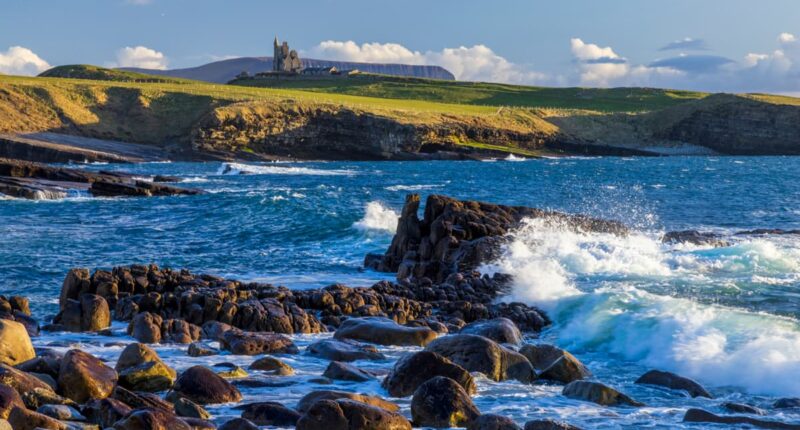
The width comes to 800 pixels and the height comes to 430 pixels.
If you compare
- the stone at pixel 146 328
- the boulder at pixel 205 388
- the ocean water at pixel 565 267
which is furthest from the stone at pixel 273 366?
the stone at pixel 146 328

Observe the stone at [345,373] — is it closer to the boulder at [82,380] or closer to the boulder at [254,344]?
the boulder at [254,344]

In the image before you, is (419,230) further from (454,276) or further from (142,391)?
(142,391)

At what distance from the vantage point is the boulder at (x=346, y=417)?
912 centimetres

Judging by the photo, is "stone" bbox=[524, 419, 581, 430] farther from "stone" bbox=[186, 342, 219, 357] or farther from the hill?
the hill

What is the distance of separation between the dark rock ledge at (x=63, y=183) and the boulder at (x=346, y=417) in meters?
42.3

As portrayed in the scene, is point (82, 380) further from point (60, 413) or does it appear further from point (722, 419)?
point (722, 419)

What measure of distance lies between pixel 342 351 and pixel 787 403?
20.1 feet

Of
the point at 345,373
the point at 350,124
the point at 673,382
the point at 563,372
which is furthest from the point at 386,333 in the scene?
the point at 350,124

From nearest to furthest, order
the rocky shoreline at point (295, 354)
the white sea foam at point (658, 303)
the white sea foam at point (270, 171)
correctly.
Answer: the rocky shoreline at point (295, 354) < the white sea foam at point (658, 303) < the white sea foam at point (270, 171)

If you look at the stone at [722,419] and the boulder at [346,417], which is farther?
the stone at [722,419]

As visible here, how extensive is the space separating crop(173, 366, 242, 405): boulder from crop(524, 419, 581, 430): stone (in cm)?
348

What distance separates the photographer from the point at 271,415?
32.3 ft

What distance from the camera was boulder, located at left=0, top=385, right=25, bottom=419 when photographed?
8.73 meters

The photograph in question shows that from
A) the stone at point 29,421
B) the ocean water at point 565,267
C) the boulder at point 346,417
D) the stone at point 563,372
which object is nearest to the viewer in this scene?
Answer: the stone at point 29,421
